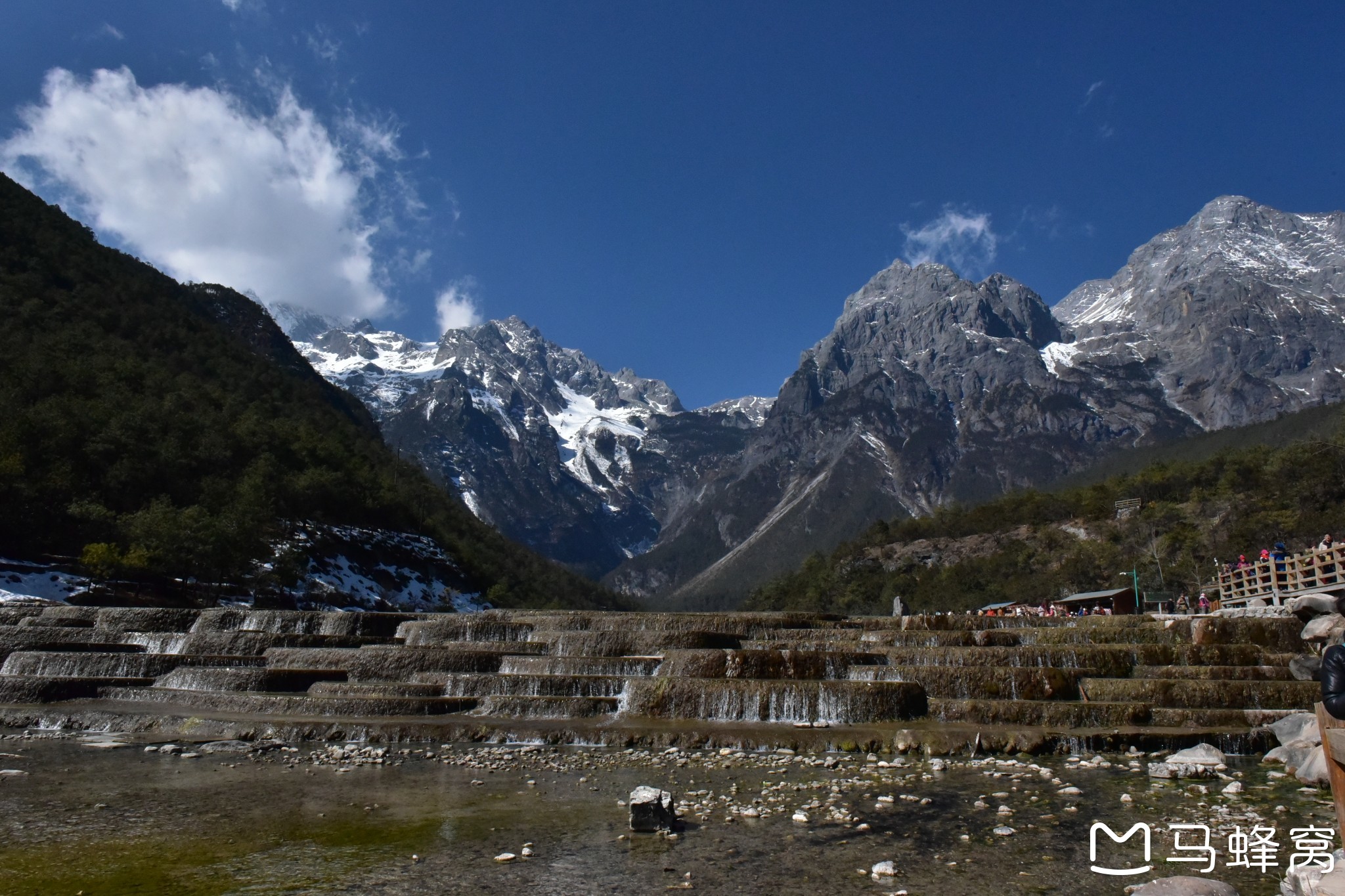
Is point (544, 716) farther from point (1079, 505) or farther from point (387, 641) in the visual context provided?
point (1079, 505)

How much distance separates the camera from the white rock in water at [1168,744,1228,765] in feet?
47.0

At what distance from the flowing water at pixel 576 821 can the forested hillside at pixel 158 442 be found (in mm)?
40066

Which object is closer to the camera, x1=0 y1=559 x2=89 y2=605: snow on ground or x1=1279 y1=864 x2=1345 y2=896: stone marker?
x1=1279 y1=864 x2=1345 y2=896: stone marker

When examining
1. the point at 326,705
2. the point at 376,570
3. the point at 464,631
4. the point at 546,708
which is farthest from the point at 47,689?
the point at 376,570

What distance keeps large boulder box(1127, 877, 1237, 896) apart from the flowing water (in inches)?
42.0

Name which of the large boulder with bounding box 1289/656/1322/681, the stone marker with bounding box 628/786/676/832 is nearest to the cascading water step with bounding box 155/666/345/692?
the stone marker with bounding box 628/786/676/832

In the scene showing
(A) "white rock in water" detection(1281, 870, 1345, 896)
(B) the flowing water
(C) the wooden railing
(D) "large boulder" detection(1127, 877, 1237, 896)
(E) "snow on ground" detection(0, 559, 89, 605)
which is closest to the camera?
(A) "white rock in water" detection(1281, 870, 1345, 896)

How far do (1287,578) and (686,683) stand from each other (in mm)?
34533

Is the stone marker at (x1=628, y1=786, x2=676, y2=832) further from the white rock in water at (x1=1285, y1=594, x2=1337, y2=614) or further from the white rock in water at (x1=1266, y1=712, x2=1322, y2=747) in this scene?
the white rock in water at (x1=1285, y1=594, x2=1337, y2=614)

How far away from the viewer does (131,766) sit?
612 inches

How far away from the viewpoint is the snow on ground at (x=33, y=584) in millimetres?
39562

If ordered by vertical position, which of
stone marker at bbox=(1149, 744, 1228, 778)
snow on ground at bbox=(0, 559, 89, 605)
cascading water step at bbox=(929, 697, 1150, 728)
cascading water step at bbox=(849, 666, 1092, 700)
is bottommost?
stone marker at bbox=(1149, 744, 1228, 778)

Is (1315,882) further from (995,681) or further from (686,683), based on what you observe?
(995,681)

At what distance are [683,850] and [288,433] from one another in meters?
94.8
